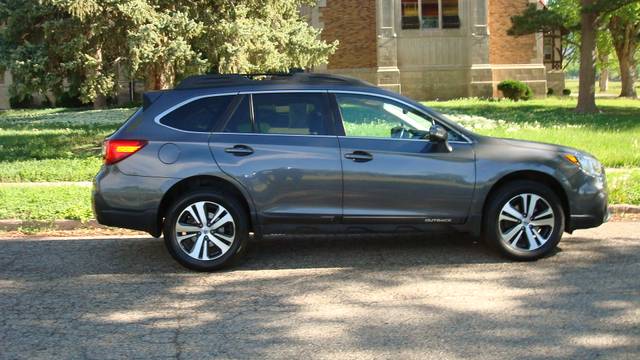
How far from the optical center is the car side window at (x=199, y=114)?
6.64 m

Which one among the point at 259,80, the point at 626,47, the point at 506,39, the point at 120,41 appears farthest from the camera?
the point at 626,47

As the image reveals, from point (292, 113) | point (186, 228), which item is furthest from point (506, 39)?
point (186, 228)

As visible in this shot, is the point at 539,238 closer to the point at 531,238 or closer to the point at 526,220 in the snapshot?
the point at 531,238

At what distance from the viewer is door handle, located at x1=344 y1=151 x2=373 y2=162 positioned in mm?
6527

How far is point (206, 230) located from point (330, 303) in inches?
61.0

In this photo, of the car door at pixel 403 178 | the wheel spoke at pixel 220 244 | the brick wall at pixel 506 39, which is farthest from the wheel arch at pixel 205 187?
the brick wall at pixel 506 39

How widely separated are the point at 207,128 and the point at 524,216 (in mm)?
3083

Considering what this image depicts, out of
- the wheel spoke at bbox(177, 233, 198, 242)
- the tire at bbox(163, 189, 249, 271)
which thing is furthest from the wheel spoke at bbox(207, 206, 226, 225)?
the wheel spoke at bbox(177, 233, 198, 242)

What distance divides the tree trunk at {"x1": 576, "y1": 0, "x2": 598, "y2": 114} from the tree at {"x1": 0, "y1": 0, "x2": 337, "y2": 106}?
12.2 m

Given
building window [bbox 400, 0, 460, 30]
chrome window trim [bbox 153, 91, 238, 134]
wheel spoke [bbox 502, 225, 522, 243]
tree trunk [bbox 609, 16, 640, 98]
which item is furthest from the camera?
tree trunk [bbox 609, 16, 640, 98]

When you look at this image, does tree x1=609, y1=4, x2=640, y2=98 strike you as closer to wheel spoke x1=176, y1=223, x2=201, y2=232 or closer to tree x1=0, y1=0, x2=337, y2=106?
tree x1=0, y1=0, x2=337, y2=106

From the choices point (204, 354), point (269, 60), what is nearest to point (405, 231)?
point (204, 354)

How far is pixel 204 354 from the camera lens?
14.8 feet

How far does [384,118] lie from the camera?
678 cm
